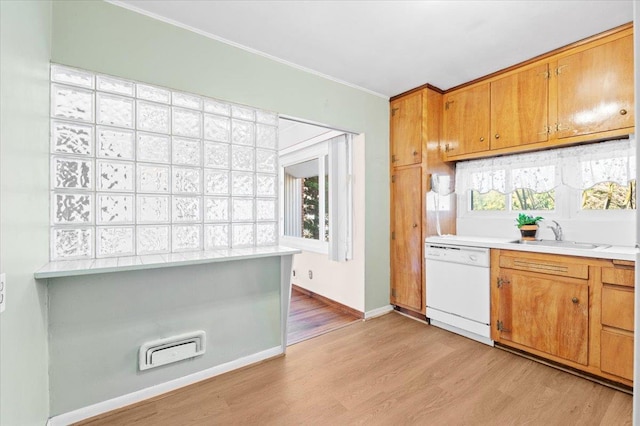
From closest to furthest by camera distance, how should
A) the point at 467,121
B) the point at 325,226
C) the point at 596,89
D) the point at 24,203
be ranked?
the point at 24,203 < the point at 596,89 < the point at 467,121 < the point at 325,226

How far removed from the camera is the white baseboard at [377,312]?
3.15m

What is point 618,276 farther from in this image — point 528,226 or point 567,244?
point 528,226

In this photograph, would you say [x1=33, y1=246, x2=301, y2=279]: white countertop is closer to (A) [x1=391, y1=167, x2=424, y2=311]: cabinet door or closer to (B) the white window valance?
(A) [x1=391, y1=167, x2=424, y2=311]: cabinet door

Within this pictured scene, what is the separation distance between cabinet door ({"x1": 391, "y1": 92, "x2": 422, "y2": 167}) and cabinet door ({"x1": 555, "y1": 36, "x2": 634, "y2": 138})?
1.16 metres

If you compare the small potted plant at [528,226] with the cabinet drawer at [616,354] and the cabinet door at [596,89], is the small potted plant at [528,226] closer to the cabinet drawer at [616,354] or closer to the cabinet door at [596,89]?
the cabinet door at [596,89]

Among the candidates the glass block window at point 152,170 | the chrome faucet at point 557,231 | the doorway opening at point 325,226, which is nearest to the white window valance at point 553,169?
the chrome faucet at point 557,231

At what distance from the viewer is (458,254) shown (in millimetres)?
2709

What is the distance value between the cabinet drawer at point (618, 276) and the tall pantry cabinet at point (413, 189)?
138 cm

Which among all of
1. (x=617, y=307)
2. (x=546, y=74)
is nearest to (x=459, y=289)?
(x=617, y=307)

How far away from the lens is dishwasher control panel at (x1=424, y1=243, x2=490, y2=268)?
2549 mm

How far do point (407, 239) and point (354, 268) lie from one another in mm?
684

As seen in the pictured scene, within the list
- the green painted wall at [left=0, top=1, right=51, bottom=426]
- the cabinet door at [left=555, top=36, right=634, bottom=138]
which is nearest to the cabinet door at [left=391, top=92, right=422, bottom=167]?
the cabinet door at [left=555, top=36, right=634, bottom=138]

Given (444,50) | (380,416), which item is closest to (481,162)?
(444,50)

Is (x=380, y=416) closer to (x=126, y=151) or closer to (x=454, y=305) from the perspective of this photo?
(x=454, y=305)
